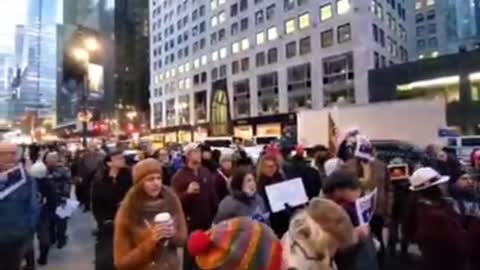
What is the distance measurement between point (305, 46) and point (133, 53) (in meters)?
70.3

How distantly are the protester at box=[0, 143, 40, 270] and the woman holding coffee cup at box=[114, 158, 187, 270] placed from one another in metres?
1.70

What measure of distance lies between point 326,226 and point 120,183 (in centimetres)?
459

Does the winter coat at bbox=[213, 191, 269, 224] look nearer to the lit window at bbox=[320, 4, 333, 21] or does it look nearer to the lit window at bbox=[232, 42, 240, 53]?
the lit window at bbox=[320, 4, 333, 21]

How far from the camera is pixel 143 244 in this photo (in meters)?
3.61

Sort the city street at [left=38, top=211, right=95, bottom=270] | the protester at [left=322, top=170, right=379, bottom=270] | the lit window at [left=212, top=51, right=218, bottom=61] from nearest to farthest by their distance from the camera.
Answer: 1. the protester at [left=322, top=170, right=379, bottom=270]
2. the city street at [left=38, top=211, right=95, bottom=270]
3. the lit window at [left=212, top=51, right=218, bottom=61]

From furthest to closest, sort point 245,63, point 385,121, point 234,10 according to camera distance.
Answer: point 234,10, point 245,63, point 385,121

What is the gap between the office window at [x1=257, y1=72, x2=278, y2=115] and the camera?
57.1 metres

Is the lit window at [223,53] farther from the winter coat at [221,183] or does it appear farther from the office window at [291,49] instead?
the winter coat at [221,183]

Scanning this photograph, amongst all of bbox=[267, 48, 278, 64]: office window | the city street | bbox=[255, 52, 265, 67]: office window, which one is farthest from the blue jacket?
bbox=[255, 52, 265, 67]: office window

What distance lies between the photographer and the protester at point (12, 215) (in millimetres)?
4980

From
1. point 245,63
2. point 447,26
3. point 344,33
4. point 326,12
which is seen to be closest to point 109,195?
point 344,33

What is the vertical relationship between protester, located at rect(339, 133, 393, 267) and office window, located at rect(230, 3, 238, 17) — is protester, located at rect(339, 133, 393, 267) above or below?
below

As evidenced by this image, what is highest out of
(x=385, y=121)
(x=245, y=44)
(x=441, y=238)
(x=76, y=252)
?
(x=245, y=44)

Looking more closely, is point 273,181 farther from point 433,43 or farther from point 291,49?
point 433,43
